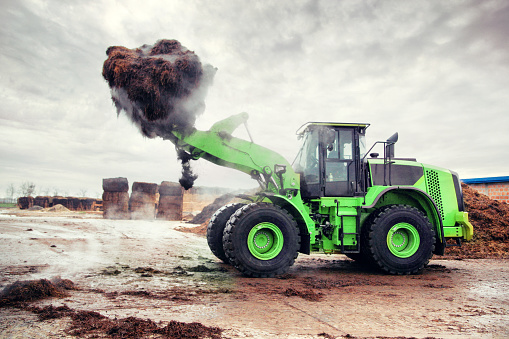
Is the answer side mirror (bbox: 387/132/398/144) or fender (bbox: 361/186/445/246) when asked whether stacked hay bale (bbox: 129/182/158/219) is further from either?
side mirror (bbox: 387/132/398/144)

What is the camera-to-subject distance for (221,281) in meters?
5.71

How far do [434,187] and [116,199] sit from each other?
22439 millimetres

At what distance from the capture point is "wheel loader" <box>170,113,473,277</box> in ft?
20.7

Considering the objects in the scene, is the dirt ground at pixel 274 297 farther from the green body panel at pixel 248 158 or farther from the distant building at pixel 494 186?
the distant building at pixel 494 186

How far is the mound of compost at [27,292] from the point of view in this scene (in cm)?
416

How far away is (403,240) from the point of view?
6859 mm

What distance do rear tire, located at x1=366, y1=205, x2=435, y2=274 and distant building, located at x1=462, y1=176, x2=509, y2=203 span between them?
34.9 feet

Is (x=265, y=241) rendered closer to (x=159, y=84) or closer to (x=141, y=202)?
(x=159, y=84)

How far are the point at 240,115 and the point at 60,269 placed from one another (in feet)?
13.5

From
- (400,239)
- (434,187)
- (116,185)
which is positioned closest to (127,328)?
(400,239)

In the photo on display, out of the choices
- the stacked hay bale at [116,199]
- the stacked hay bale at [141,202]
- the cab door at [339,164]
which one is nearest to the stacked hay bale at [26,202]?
the stacked hay bale at [116,199]

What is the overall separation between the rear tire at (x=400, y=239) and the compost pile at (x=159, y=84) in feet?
12.6

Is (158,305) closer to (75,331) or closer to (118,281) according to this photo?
(75,331)

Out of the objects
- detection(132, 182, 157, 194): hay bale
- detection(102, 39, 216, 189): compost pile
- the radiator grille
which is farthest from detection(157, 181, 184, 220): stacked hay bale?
the radiator grille
